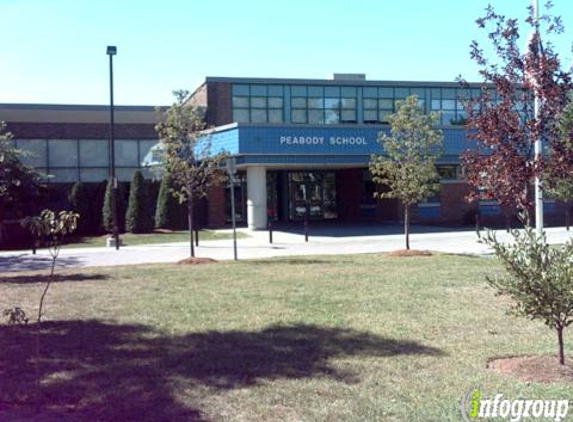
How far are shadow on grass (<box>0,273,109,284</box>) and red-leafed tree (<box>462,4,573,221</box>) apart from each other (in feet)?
32.0

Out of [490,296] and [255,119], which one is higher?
[255,119]

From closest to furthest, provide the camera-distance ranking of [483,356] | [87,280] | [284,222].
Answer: [483,356], [87,280], [284,222]

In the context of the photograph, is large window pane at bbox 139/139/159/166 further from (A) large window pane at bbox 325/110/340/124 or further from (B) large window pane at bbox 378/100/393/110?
(B) large window pane at bbox 378/100/393/110

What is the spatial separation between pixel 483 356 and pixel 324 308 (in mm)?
3345

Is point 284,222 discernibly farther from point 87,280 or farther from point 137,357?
point 137,357

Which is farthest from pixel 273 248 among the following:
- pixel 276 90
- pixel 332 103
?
pixel 332 103

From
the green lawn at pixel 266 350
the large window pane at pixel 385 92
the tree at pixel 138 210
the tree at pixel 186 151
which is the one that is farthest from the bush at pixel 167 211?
the green lawn at pixel 266 350

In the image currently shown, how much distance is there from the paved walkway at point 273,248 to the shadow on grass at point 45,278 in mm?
2812

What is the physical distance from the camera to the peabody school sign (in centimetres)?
3262

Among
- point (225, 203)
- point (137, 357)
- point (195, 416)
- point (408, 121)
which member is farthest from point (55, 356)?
point (225, 203)

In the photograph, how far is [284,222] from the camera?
134ft

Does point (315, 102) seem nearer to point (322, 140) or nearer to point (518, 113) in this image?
point (322, 140)

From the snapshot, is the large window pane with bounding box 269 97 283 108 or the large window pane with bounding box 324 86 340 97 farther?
the large window pane with bounding box 324 86 340 97

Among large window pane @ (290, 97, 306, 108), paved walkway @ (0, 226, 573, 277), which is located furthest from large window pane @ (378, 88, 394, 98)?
paved walkway @ (0, 226, 573, 277)
